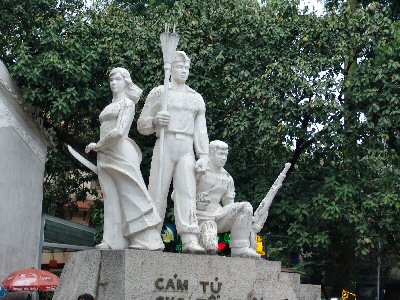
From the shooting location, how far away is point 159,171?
10867 mm

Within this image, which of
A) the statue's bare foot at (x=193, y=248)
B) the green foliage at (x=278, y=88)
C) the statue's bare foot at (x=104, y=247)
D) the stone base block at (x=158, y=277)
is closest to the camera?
the stone base block at (x=158, y=277)

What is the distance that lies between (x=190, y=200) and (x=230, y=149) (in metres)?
9.06

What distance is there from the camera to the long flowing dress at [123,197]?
10.2 m

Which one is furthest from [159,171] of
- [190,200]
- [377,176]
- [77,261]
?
[377,176]

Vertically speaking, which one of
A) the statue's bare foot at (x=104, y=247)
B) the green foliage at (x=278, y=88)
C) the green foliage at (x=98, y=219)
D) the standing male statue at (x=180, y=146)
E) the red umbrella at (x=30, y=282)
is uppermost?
the green foliage at (x=278, y=88)

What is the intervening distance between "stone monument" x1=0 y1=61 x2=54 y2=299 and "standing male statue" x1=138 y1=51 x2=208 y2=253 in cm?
930

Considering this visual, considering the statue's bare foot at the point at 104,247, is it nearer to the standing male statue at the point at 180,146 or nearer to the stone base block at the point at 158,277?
the stone base block at the point at 158,277

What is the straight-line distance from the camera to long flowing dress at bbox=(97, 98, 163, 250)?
1023cm

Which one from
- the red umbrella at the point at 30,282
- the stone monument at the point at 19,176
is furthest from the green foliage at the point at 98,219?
the red umbrella at the point at 30,282

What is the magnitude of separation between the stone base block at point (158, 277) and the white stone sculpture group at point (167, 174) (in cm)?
29

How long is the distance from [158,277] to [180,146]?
1.87m

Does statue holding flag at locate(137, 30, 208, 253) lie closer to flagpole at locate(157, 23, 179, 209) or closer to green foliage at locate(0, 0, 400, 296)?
flagpole at locate(157, 23, 179, 209)

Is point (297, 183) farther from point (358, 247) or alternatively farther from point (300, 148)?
point (358, 247)

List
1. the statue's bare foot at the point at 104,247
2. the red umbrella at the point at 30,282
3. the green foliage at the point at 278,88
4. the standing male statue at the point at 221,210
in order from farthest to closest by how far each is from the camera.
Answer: the green foliage at the point at 278,88 → the red umbrella at the point at 30,282 → the standing male statue at the point at 221,210 → the statue's bare foot at the point at 104,247
